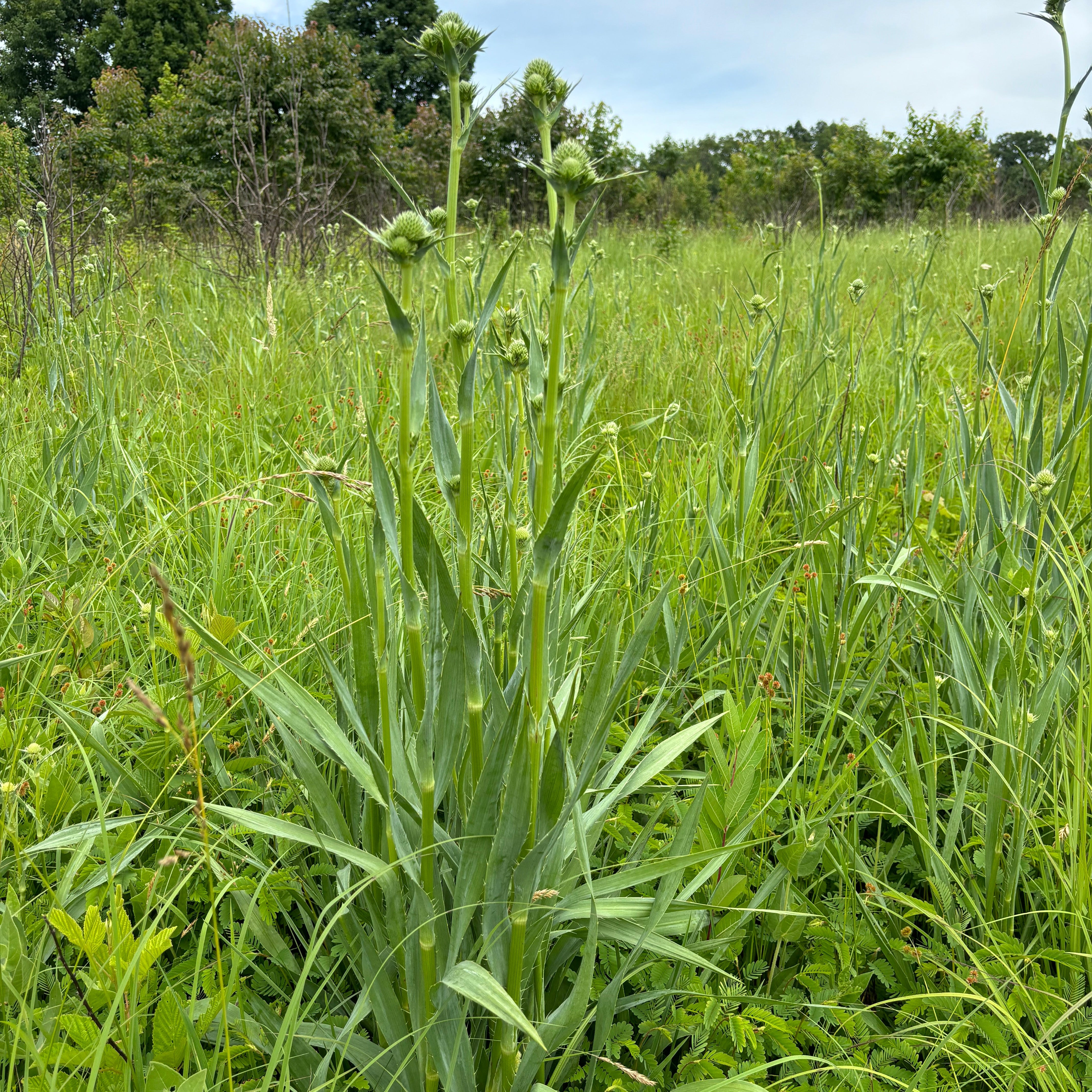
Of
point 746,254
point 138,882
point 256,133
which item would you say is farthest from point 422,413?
point 256,133

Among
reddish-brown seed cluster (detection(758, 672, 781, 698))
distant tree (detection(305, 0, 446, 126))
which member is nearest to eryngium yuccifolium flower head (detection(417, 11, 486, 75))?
reddish-brown seed cluster (detection(758, 672, 781, 698))

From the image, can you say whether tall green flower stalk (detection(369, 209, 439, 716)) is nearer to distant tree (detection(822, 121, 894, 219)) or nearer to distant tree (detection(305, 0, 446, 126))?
distant tree (detection(822, 121, 894, 219))

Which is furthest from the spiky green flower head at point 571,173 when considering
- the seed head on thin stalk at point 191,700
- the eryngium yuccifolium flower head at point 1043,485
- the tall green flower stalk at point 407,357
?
the eryngium yuccifolium flower head at point 1043,485

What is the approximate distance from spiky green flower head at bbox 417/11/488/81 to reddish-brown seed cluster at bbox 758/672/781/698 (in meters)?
0.96

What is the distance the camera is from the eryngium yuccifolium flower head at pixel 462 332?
29.9 inches

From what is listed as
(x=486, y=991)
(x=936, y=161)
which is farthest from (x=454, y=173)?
(x=936, y=161)

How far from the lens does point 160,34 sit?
29.3 meters

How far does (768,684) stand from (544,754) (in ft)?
1.92

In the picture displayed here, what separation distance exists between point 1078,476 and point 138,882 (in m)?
2.67

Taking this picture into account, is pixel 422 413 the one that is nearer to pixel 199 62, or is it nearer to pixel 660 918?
pixel 660 918

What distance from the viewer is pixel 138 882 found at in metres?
1.11

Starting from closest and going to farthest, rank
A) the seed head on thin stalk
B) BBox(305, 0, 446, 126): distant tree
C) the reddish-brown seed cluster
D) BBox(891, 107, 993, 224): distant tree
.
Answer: the seed head on thin stalk < the reddish-brown seed cluster < BBox(891, 107, 993, 224): distant tree < BBox(305, 0, 446, 126): distant tree

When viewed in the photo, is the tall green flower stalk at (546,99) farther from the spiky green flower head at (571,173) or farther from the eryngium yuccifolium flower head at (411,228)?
the eryngium yuccifolium flower head at (411,228)

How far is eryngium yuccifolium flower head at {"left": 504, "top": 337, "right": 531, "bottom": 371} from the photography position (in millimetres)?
876
